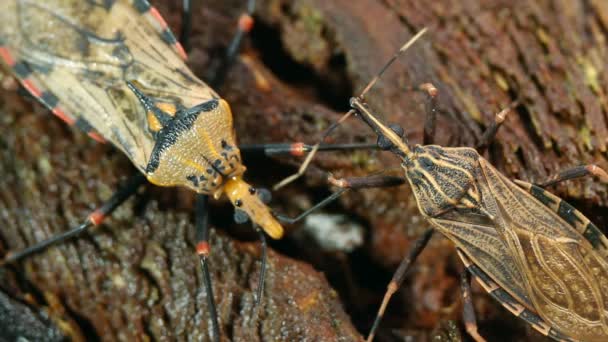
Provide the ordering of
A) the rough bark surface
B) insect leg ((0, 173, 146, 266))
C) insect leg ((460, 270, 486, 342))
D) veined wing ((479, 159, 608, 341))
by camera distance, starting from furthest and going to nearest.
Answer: insect leg ((0, 173, 146, 266))
the rough bark surface
insect leg ((460, 270, 486, 342))
veined wing ((479, 159, 608, 341))

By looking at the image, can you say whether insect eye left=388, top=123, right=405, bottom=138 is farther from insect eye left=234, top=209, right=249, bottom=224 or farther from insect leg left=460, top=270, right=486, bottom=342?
insect eye left=234, top=209, right=249, bottom=224

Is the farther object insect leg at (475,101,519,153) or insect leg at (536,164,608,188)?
insect leg at (475,101,519,153)

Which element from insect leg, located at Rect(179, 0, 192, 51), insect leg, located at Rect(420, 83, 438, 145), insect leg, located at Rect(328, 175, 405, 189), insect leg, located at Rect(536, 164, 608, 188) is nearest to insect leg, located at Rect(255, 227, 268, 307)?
insect leg, located at Rect(328, 175, 405, 189)

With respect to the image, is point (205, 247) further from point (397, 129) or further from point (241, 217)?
point (397, 129)

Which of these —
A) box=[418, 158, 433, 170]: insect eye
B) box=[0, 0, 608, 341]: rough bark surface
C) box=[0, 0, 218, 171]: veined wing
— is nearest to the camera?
box=[418, 158, 433, 170]: insect eye

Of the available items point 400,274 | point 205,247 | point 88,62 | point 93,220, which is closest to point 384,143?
point 400,274

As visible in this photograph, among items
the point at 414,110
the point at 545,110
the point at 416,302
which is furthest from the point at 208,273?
the point at 545,110

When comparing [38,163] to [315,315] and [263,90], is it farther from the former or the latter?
[315,315]
